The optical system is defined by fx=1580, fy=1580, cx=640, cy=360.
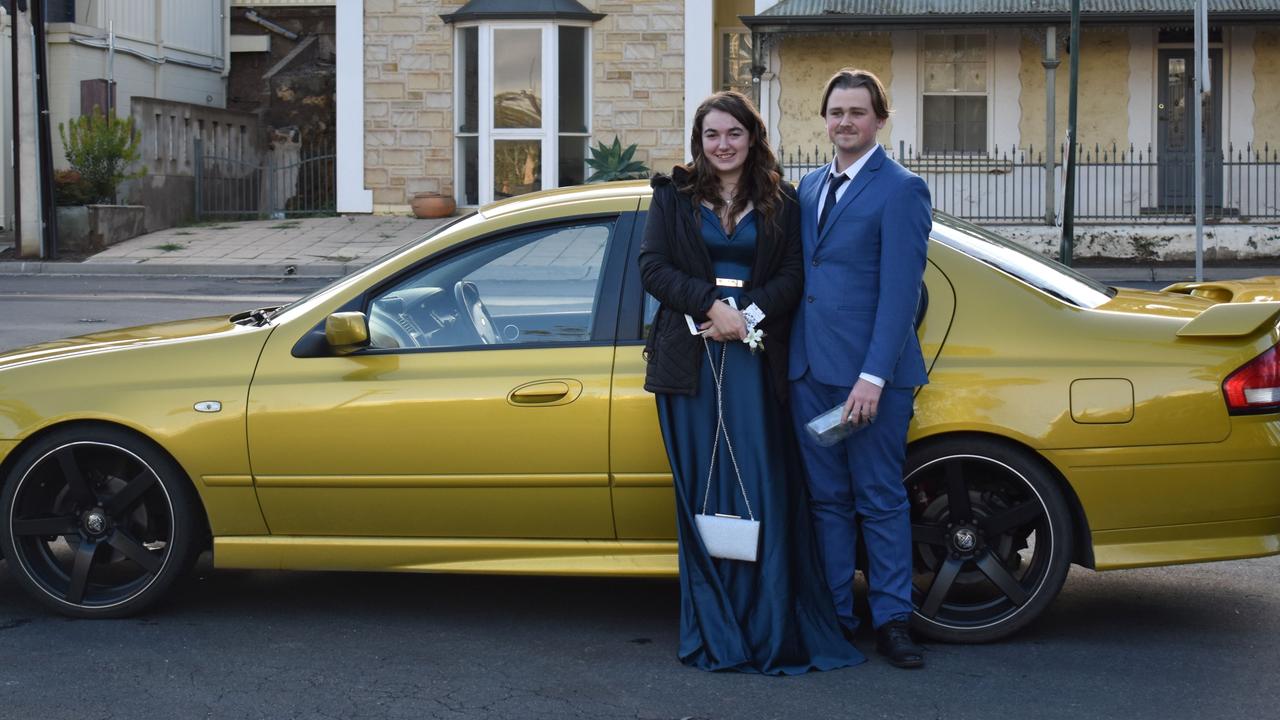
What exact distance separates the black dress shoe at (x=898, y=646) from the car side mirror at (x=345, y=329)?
1851 millimetres

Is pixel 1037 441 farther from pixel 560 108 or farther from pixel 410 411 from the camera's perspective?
pixel 560 108

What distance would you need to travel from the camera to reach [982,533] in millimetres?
4906

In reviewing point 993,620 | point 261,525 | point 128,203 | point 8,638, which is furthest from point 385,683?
point 128,203

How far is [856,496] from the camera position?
4.79m

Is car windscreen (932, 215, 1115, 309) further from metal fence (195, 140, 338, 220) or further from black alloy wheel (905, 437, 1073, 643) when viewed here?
metal fence (195, 140, 338, 220)

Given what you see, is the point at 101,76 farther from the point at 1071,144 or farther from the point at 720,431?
the point at 720,431

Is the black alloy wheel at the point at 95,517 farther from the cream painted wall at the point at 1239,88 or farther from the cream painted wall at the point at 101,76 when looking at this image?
the cream painted wall at the point at 1239,88

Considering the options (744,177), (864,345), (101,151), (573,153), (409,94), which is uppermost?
(409,94)

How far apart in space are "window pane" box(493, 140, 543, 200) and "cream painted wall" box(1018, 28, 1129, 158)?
711cm

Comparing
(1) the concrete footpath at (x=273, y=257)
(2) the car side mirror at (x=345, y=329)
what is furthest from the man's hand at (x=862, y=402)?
(1) the concrete footpath at (x=273, y=257)

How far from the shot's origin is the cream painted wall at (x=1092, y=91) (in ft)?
72.8

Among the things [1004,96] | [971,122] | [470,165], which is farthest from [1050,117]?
[470,165]

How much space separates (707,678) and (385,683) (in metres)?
0.94

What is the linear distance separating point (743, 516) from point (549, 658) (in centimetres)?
74
